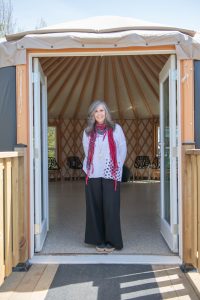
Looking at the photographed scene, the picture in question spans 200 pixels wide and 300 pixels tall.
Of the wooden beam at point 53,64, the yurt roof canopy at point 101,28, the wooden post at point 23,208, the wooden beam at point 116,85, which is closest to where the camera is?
the wooden post at point 23,208

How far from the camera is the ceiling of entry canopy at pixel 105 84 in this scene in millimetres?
4793

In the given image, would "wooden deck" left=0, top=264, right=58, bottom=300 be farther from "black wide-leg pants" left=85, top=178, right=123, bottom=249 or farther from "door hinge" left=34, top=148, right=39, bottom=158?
"door hinge" left=34, top=148, right=39, bottom=158

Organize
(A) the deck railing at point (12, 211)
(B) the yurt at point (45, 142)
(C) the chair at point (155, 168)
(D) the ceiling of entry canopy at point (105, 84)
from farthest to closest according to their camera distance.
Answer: (C) the chair at point (155, 168)
(D) the ceiling of entry canopy at point (105, 84)
(B) the yurt at point (45, 142)
(A) the deck railing at point (12, 211)

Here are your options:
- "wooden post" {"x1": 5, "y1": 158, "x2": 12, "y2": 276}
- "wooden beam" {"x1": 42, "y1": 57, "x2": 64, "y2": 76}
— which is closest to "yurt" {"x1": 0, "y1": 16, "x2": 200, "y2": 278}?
"wooden post" {"x1": 5, "y1": 158, "x2": 12, "y2": 276}

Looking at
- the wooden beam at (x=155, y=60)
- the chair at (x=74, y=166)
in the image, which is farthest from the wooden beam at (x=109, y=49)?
the chair at (x=74, y=166)

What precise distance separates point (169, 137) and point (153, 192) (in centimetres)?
406

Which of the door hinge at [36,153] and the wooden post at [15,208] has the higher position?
the door hinge at [36,153]

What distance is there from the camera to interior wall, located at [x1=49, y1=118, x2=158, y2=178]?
31.5ft

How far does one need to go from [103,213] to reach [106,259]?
0.40 meters

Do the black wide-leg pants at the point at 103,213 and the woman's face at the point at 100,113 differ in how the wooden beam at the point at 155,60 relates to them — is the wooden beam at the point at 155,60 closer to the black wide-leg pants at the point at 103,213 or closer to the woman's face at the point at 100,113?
the woman's face at the point at 100,113

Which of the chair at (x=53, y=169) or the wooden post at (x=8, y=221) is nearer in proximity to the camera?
the wooden post at (x=8, y=221)

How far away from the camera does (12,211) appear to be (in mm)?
2479

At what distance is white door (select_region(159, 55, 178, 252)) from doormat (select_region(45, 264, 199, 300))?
418 millimetres

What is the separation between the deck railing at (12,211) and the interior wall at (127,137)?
22.3 ft
